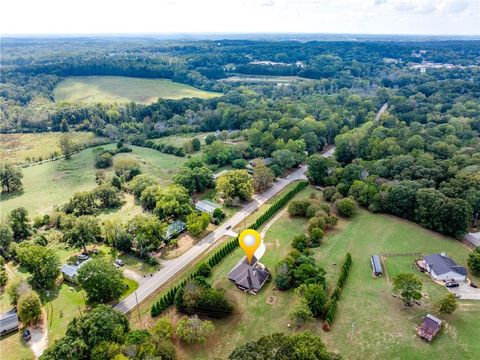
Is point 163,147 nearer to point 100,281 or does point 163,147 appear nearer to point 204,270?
point 204,270

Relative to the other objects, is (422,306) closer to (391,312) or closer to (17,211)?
(391,312)

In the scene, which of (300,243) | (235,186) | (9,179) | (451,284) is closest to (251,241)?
(300,243)

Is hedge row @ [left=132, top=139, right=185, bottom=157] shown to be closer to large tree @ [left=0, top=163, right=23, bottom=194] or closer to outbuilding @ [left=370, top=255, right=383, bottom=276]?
large tree @ [left=0, top=163, right=23, bottom=194]

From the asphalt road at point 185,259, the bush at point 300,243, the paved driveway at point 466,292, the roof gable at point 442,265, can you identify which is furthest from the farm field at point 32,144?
the paved driveway at point 466,292

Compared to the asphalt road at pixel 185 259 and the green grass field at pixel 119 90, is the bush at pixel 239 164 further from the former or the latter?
the green grass field at pixel 119 90

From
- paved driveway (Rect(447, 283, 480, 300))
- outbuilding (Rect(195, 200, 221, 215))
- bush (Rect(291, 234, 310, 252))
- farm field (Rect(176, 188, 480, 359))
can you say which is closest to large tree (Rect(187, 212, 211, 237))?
outbuilding (Rect(195, 200, 221, 215))

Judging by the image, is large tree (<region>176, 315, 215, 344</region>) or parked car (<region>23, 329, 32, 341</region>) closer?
large tree (<region>176, 315, 215, 344</region>)
